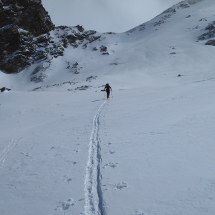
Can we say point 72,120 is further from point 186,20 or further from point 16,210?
point 186,20

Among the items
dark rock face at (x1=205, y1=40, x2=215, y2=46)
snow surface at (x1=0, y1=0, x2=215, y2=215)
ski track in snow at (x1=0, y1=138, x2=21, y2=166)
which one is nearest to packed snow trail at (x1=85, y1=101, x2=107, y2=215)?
snow surface at (x1=0, y1=0, x2=215, y2=215)

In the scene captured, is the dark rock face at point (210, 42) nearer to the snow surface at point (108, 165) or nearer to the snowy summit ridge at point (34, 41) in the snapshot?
the snowy summit ridge at point (34, 41)

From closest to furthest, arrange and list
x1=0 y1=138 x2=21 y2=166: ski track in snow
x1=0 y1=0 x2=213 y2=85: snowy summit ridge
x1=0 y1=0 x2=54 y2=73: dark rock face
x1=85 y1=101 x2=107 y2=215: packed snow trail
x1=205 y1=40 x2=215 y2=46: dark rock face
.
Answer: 1. x1=85 y1=101 x2=107 y2=215: packed snow trail
2. x1=0 y1=138 x2=21 y2=166: ski track in snow
3. x1=205 y1=40 x2=215 y2=46: dark rock face
4. x1=0 y1=0 x2=213 y2=85: snowy summit ridge
5. x1=0 y1=0 x2=54 y2=73: dark rock face

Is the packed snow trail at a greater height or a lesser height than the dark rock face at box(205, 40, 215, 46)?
lesser

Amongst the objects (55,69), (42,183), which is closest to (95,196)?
(42,183)

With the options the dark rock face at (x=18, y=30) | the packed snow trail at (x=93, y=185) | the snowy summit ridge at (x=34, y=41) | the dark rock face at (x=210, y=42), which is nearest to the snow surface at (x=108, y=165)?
the packed snow trail at (x=93, y=185)

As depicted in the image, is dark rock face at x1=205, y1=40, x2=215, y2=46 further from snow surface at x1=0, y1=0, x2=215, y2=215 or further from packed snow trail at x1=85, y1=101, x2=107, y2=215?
packed snow trail at x1=85, y1=101, x2=107, y2=215

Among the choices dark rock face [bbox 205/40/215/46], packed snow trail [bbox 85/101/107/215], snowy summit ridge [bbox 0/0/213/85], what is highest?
snowy summit ridge [bbox 0/0/213/85]

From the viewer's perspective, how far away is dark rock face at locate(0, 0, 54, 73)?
58531 millimetres

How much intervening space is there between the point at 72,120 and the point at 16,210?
21.7 ft

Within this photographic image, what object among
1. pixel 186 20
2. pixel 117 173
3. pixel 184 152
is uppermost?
pixel 186 20

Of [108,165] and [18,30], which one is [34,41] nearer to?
[18,30]

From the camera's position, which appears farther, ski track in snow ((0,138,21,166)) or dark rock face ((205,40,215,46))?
dark rock face ((205,40,215,46))

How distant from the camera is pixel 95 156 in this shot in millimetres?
4898
